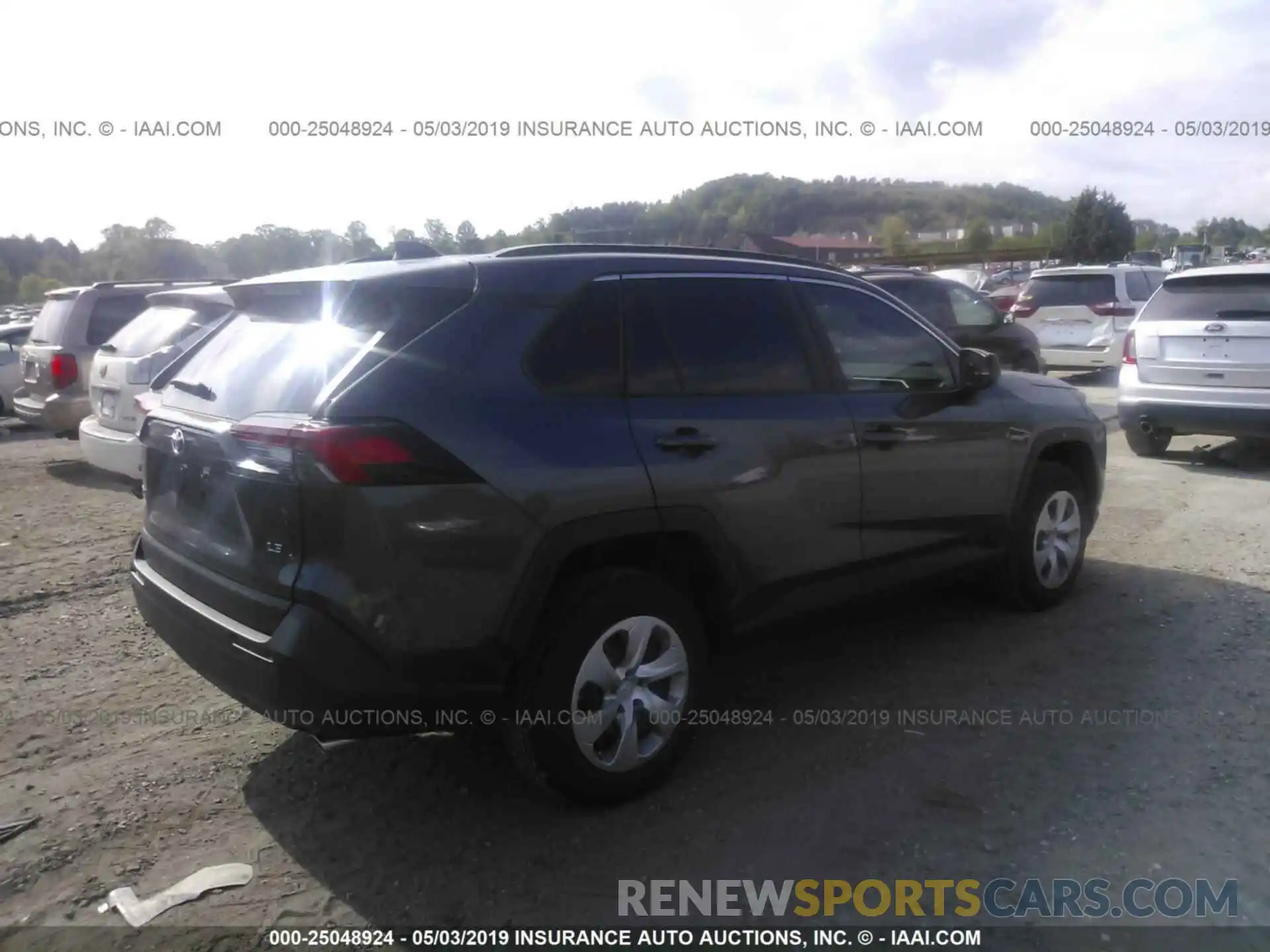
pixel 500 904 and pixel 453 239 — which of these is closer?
pixel 500 904

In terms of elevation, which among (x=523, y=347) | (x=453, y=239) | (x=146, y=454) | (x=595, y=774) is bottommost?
(x=595, y=774)

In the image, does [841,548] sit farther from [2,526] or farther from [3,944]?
[2,526]

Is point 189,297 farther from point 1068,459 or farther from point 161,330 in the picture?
point 1068,459

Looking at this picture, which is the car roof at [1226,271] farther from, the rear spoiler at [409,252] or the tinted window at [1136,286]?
the rear spoiler at [409,252]

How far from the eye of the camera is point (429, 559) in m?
2.93

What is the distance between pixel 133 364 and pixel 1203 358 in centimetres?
835

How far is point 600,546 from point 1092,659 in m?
2.64

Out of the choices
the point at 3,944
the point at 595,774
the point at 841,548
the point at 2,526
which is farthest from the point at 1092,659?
the point at 2,526

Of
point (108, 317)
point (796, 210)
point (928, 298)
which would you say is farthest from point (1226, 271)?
point (796, 210)

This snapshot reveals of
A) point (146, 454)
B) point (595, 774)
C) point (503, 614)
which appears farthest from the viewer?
point (146, 454)

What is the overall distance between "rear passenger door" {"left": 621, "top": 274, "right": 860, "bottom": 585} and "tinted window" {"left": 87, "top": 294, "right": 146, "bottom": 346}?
24.7 feet

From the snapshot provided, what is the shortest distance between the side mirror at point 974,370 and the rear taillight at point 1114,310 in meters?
11.4

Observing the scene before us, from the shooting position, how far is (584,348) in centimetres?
340

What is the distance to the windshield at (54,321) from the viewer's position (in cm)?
961
